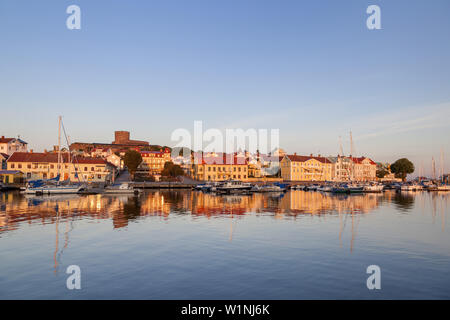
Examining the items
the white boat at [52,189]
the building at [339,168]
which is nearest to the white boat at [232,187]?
the white boat at [52,189]

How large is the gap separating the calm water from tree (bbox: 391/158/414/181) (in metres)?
151

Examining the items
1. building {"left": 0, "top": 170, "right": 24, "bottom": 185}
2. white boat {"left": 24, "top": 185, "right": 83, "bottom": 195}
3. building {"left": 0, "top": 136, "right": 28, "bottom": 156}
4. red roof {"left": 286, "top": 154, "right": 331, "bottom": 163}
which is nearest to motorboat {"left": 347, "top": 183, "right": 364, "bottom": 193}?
red roof {"left": 286, "top": 154, "right": 331, "bottom": 163}

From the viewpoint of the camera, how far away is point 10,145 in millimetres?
118750

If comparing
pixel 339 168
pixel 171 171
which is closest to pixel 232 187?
pixel 171 171

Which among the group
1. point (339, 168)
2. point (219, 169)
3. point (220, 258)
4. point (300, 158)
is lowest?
point (220, 258)

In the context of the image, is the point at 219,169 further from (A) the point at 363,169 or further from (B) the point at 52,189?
(A) the point at 363,169

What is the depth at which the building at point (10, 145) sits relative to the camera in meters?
116

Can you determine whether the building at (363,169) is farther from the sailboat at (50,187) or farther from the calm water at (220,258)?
the calm water at (220,258)

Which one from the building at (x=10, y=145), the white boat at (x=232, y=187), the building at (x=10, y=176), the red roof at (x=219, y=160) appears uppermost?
the building at (x=10, y=145)

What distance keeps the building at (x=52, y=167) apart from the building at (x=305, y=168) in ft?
227

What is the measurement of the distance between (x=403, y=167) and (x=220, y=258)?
17240 cm

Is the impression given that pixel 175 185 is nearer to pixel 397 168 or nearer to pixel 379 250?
pixel 379 250
